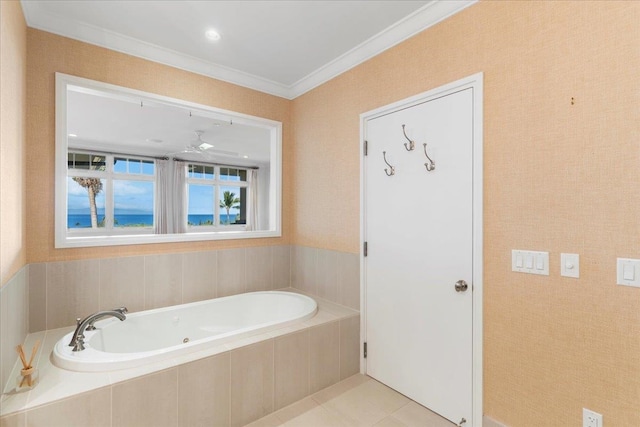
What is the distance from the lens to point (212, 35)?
2.35 meters

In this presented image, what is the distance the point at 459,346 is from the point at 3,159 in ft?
8.57

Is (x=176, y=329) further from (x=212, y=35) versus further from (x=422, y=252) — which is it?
(x=212, y=35)

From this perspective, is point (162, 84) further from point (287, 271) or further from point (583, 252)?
point (583, 252)

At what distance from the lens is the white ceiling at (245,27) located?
2027 millimetres

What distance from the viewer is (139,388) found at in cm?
160

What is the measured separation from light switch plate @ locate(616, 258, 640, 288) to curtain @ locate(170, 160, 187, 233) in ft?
24.0

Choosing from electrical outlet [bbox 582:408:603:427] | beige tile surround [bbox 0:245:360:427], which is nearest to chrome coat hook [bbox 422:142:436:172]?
beige tile surround [bbox 0:245:360:427]

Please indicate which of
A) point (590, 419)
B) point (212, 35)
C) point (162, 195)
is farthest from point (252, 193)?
point (590, 419)

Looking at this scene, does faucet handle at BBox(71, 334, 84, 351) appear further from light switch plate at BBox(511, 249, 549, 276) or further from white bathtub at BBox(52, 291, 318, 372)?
light switch plate at BBox(511, 249, 549, 276)

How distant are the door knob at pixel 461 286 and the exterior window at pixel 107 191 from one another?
22.2 ft

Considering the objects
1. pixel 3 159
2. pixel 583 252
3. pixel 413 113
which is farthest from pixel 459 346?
pixel 3 159

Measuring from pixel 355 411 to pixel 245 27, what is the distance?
2.75 m

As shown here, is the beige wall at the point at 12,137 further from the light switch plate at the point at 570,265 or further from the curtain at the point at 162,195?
the curtain at the point at 162,195

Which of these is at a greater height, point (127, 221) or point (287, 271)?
point (127, 221)
